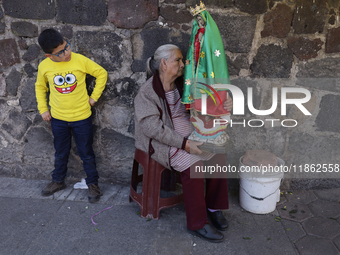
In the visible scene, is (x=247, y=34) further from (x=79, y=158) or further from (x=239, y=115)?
(x=79, y=158)

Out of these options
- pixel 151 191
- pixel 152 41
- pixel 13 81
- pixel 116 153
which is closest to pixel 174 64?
pixel 152 41

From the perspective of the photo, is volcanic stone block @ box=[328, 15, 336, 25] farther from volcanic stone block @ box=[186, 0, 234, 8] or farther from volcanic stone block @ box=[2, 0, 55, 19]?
volcanic stone block @ box=[2, 0, 55, 19]

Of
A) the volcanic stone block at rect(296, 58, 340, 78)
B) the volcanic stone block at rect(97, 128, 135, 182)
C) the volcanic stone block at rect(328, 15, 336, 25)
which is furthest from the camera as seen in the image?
the volcanic stone block at rect(97, 128, 135, 182)

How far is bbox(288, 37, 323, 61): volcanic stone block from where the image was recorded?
99.0 inches

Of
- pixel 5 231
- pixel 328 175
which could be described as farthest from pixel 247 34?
pixel 5 231

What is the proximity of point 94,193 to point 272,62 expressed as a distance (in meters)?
2.11

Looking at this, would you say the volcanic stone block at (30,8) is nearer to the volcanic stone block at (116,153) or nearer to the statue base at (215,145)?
the volcanic stone block at (116,153)

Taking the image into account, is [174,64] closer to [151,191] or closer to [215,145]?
[215,145]

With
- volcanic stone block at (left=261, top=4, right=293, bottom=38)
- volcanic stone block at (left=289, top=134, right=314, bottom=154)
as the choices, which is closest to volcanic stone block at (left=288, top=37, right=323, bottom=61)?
volcanic stone block at (left=261, top=4, right=293, bottom=38)

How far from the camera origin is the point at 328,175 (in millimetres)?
2922

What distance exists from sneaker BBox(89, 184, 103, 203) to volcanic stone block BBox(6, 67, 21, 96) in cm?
124

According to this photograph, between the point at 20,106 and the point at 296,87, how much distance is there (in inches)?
108

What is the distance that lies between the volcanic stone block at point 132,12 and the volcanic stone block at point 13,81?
1109 mm

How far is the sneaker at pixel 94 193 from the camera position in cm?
275
